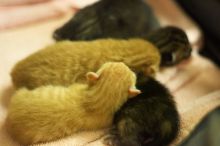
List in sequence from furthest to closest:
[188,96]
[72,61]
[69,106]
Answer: [188,96] → [72,61] → [69,106]

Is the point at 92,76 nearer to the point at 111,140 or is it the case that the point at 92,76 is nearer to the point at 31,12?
the point at 111,140

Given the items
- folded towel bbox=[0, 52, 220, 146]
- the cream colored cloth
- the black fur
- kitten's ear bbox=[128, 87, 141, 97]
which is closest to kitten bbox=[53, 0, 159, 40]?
the black fur

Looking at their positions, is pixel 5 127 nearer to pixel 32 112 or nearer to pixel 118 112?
pixel 32 112

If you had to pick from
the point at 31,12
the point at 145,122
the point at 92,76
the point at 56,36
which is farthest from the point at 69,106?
the point at 31,12

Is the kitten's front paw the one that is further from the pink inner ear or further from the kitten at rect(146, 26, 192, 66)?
the kitten at rect(146, 26, 192, 66)

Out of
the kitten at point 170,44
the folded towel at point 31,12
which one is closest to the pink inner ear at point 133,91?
the kitten at point 170,44

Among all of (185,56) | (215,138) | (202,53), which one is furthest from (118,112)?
(202,53)

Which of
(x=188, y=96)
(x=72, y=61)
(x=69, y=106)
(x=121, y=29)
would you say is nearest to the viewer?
(x=69, y=106)
